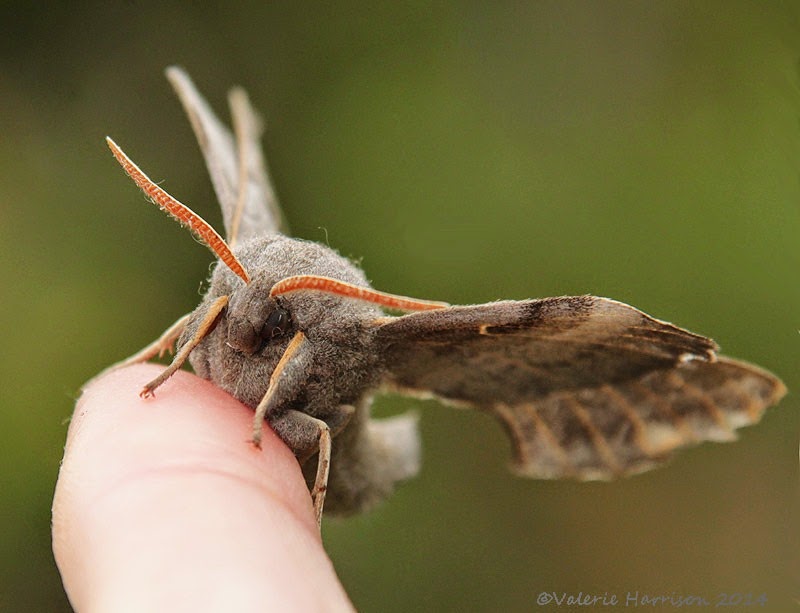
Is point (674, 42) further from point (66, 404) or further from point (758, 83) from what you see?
point (66, 404)

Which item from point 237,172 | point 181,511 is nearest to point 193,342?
point 181,511

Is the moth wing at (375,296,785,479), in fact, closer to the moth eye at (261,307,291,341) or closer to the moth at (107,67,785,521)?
the moth at (107,67,785,521)

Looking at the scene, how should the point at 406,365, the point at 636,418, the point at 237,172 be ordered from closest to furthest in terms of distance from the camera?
1. the point at 406,365
2. the point at 636,418
3. the point at 237,172

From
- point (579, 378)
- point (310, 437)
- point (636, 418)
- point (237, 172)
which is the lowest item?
point (636, 418)

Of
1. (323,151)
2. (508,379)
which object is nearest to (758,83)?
(323,151)

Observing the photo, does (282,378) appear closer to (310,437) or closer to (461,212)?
(310,437)
